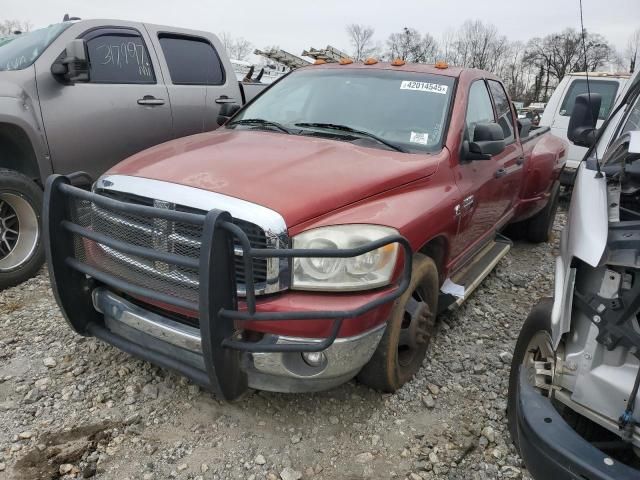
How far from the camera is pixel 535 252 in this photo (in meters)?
5.69

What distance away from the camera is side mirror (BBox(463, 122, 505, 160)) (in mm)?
3242

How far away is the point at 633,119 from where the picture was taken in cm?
312

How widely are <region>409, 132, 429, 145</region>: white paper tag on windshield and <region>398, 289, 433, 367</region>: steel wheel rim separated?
0.94 m

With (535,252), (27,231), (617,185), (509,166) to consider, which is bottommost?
(535,252)

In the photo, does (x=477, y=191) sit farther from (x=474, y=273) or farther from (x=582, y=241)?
(x=582, y=241)

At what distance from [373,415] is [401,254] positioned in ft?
3.19

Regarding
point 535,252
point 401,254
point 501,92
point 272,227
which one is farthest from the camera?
point 535,252

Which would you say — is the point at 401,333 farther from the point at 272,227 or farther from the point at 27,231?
the point at 27,231

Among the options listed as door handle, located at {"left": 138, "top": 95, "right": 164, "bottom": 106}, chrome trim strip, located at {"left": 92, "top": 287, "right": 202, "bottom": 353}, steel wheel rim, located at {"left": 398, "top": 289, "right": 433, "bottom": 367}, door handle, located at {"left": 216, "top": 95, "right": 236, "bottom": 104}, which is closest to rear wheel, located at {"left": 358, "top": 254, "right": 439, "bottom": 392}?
steel wheel rim, located at {"left": 398, "top": 289, "right": 433, "bottom": 367}

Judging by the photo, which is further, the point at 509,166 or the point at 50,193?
the point at 509,166

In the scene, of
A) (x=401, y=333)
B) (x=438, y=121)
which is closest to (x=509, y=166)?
(x=438, y=121)

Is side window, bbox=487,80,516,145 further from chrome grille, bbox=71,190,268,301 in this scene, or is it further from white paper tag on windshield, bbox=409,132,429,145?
chrome grille, bbox=71,190,268,301

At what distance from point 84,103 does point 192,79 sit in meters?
1.38

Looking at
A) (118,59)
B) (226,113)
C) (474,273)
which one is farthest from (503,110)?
(118,59)
